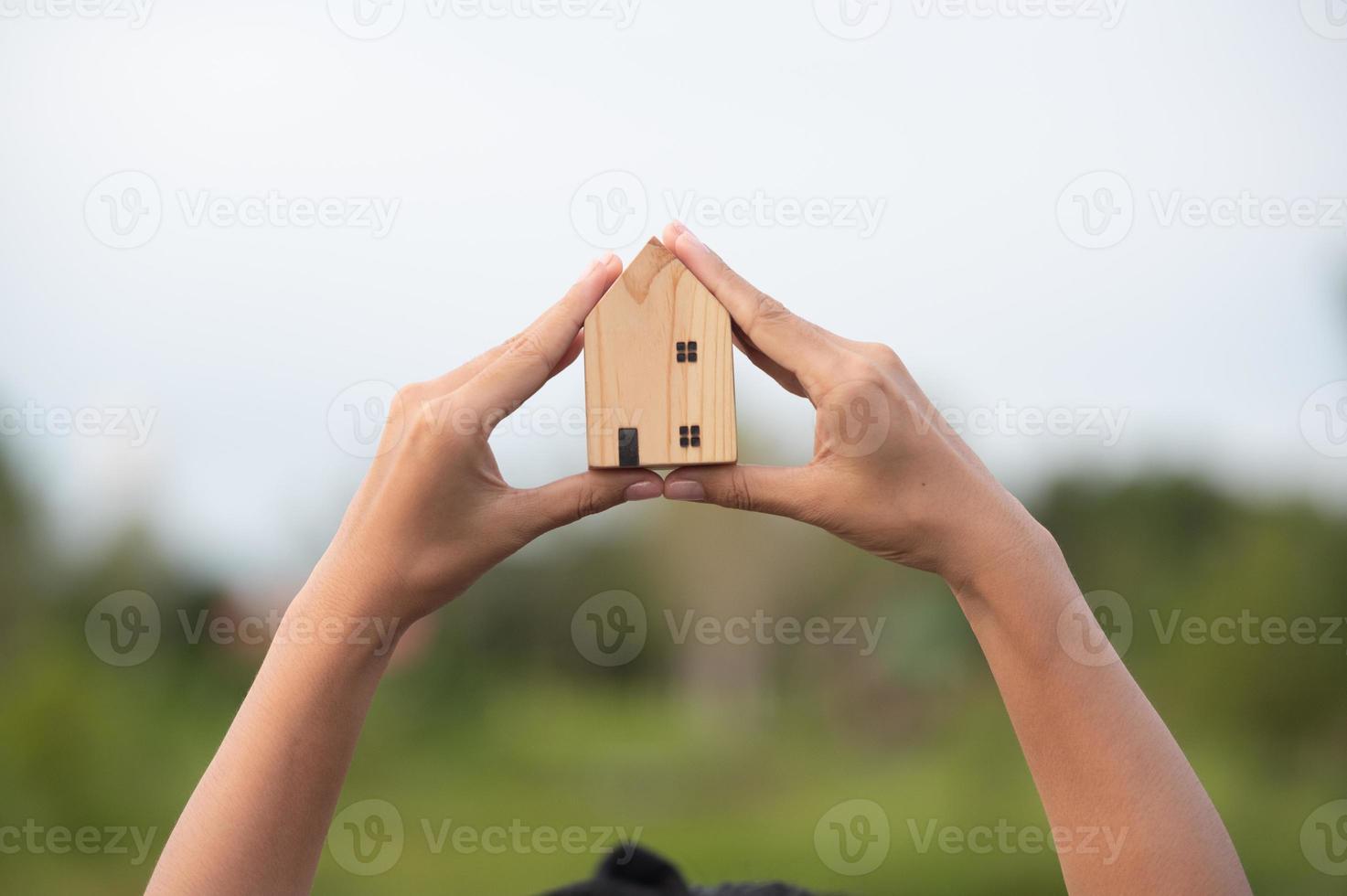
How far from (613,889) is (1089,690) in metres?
1.30

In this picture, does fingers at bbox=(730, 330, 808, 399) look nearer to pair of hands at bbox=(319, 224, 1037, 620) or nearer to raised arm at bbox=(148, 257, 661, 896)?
pair of hands at bbox=(319, 224, 1037, 620)

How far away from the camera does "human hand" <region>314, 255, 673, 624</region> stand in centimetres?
237

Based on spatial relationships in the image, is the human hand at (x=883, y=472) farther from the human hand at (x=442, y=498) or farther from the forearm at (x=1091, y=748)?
the human hand at (x=442, y=498)

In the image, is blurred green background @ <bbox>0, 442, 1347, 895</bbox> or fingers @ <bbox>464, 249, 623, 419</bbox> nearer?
fingers @ <bbox>464, 249, 623, 419</bbox>

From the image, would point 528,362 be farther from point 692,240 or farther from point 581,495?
point 692,240

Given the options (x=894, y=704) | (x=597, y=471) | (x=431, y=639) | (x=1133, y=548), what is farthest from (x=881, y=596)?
(x=597, y=471)

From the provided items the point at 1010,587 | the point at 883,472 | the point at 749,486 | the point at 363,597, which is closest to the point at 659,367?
the point at 749,486

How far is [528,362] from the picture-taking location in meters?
2.52

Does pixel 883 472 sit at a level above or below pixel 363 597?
above

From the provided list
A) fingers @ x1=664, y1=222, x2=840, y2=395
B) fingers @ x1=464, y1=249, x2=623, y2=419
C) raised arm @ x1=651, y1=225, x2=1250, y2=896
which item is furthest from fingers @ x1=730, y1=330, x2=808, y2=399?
fingers @ x1=464, y1=249, x2=623, y2=419

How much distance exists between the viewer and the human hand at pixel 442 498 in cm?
237

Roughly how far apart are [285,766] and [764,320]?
1.58 meters

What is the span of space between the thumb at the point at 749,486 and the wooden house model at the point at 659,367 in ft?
0.43

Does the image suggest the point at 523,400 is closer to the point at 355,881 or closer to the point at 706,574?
the point at 706,574
